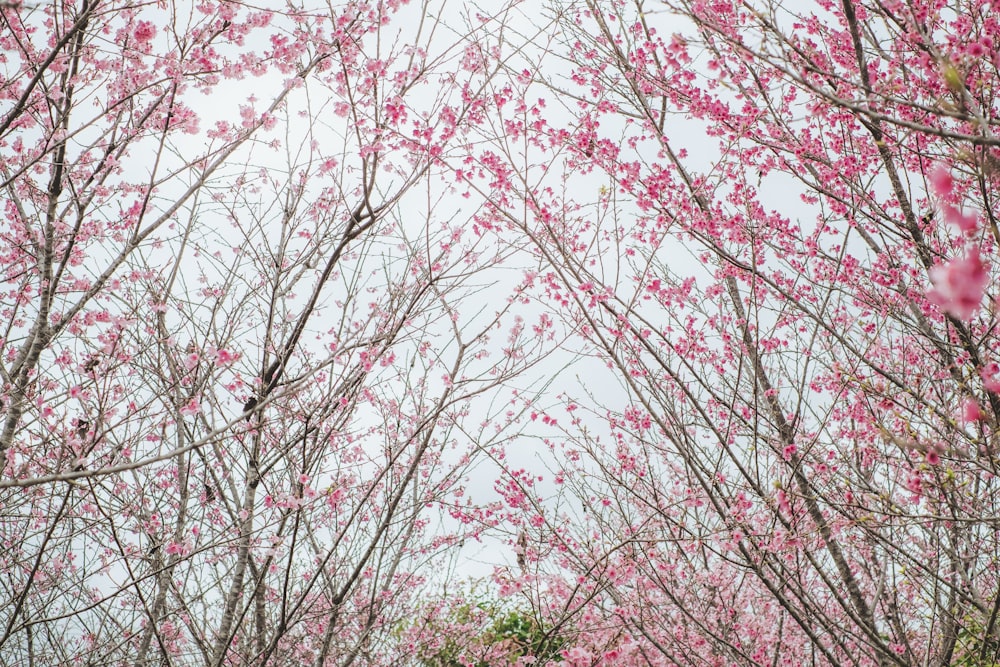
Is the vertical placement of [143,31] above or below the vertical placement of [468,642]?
above

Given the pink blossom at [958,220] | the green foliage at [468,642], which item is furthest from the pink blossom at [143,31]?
the green foliage at [468,642]

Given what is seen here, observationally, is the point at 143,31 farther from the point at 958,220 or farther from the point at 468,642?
the point at 468,642

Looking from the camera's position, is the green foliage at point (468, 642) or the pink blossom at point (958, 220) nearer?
the pink blossom at point (958, 220)

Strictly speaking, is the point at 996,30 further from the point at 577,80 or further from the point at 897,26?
the point at 577,80

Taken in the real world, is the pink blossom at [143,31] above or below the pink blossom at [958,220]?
above

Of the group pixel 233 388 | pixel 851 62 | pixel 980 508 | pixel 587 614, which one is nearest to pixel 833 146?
pixel 851 62

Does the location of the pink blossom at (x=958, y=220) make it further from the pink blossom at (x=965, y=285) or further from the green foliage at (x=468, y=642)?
the green foliage at (x=468, y=642)

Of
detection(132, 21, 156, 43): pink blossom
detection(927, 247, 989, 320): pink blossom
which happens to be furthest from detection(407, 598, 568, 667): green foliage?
detection(927, 247, 989, 320): pink blossom

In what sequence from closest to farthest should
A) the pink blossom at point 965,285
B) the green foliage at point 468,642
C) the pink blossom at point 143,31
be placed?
1. the pink blossom at point 965,285
2. the pink blossom at point 143,31
3. the green foliage at point 468,642

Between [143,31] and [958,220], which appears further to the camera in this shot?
[143,31]

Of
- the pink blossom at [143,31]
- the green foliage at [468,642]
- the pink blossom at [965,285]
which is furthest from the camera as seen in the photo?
the green foliage at [468,642]

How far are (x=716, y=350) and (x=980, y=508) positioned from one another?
81.5 inches

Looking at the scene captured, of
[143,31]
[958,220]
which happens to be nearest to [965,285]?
[958,220]

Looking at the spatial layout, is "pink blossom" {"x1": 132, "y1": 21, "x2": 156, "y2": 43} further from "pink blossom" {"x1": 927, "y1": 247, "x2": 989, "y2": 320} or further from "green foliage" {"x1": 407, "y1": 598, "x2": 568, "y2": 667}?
"green foliage" {"x1": 407, "y1": 598, "x2": 568, "y2": 667}
